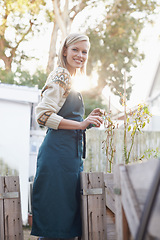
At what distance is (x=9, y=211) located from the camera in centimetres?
202

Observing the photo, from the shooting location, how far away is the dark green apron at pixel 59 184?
180cm

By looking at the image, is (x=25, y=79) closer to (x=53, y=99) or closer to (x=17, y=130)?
(x=17, y=130)

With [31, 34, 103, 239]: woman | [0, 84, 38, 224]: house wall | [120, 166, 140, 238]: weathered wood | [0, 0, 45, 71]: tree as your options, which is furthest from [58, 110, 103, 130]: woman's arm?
[0, 0, 45, 71]: tree

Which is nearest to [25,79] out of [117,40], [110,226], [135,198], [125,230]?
[117,40]

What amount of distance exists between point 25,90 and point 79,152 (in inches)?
150

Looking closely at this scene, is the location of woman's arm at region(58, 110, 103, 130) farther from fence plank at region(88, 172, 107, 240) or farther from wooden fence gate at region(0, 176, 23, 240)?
wooden fence gate at region(0, 176, 23, 240)

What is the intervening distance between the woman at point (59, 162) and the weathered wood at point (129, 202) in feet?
1.60

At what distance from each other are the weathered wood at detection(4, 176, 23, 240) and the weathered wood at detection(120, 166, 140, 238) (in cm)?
86

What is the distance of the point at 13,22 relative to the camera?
516 inches

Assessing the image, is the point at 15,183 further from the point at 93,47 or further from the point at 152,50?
the point at 152,50

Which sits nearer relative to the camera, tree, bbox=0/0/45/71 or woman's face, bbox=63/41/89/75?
woman's face, bbox=63/41/89/75

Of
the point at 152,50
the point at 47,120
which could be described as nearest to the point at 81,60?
the point at 47,120

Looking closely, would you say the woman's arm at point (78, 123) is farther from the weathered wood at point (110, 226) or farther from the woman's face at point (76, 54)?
the weathered wood at point (110, 226)

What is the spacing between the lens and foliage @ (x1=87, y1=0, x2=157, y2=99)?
12.8m
